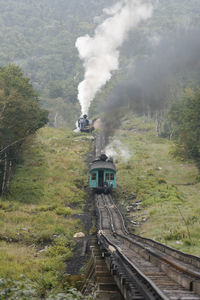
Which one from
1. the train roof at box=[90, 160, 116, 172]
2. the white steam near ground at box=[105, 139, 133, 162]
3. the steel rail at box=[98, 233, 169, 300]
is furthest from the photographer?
the white steam near ground at box=[105, 139, 133, 162]

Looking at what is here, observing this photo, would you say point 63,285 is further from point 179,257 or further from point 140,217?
point 140,217

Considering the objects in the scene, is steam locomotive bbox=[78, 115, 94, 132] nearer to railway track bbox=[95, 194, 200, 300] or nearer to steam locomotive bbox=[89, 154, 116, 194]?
steam locomotive bbox=[89, 154, 116, 194]

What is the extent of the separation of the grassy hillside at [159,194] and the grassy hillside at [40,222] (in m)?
5.22

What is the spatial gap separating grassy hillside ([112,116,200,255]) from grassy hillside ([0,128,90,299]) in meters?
5.22

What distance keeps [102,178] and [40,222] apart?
39.2 ft

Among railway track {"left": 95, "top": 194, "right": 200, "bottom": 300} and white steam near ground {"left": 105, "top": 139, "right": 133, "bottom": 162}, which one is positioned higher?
white steam near ground {"left": 105, "top": 139, "right": 133, "bottom": 162}

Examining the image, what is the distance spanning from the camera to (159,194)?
30141mm

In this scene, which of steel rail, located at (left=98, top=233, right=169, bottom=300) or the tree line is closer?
steel rail, located at (left=98, top=233, right=169, bottom=300)

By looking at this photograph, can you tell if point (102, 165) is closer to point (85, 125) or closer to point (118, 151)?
point (118, 151)

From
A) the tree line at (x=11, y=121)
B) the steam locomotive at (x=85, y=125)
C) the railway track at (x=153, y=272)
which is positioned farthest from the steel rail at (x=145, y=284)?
the steam locomotive at (x=85, y=125)

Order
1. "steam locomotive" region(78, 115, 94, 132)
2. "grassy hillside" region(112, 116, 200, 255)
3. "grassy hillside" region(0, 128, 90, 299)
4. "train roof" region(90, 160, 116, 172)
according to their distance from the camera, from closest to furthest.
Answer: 1. "grassy hillside" region(0, 128, 90, 299)
2. "grassy hillside" region(112, 116, 200, 255)
3. "train roof" region(90, 160, 116, 172)
4. "steam locomotive" region(78, 115, 94, 132)

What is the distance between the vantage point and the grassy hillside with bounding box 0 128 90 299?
12102 millimetres

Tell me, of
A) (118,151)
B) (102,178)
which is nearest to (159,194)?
(102,178)

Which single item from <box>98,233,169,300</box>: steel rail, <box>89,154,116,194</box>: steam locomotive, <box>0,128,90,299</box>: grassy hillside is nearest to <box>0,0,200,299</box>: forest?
<box>0,128,90,299</box>: grassy hillside
